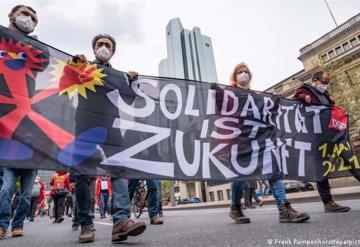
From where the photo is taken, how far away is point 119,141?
9.91ft

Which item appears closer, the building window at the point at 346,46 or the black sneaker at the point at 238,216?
the black sneaker at the point at 238,216

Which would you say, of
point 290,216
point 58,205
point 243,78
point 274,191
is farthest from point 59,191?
point 290,216

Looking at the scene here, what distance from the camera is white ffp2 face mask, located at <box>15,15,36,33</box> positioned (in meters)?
3.18

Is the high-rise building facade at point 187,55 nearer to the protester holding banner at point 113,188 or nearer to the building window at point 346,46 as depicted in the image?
the building window at point 346,46

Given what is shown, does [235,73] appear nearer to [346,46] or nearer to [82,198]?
[82,198]

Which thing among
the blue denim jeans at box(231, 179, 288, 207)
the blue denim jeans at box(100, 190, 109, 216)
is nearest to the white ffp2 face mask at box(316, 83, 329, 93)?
the blue denim jeans at box(231, 179, 288, 207)

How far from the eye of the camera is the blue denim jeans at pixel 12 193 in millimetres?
3572

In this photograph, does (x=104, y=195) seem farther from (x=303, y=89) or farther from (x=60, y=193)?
(x=303, y=89)

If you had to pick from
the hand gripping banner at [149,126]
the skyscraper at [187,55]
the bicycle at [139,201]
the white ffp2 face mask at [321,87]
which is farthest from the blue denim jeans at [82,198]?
the skyscraper at [187,55]

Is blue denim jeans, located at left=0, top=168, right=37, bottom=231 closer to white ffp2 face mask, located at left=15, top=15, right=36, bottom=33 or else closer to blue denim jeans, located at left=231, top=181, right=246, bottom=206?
white ffp2 face mask, located at left=15, top=15, right=36, bottom=33

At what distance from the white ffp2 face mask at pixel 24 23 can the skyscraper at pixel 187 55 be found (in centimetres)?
10056

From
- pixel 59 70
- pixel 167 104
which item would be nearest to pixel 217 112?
pixel 167 104

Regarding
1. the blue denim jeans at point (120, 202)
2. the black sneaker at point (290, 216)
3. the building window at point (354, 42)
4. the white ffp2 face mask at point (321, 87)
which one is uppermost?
the building window at point (354, 42)

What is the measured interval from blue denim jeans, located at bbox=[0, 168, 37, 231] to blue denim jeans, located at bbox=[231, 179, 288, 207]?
2.66 metres
